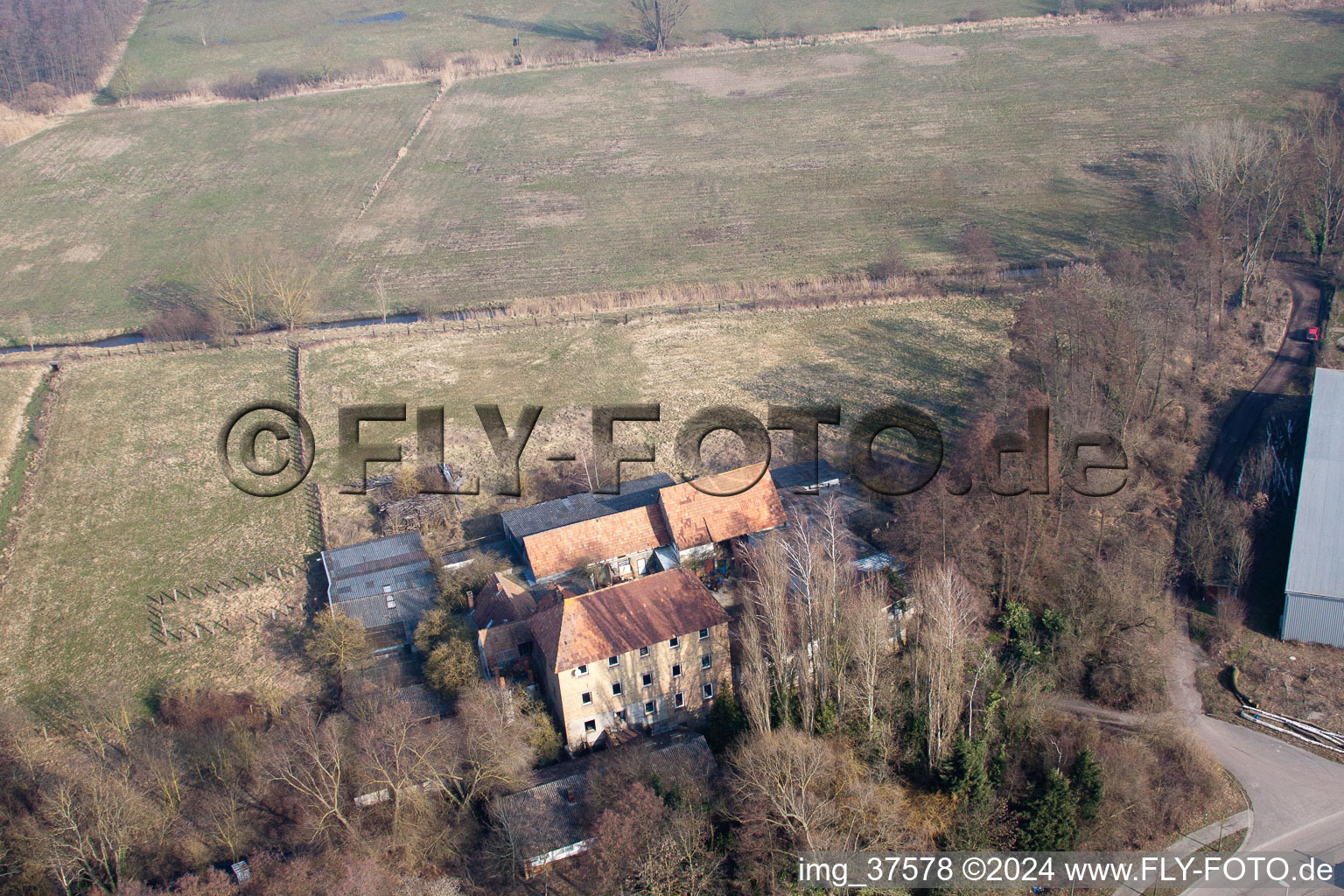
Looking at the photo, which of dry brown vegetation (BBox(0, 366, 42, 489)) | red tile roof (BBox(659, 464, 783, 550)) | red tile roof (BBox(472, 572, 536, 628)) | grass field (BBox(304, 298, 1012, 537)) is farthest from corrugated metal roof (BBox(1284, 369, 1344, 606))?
dry brown vegetation (BBox(0, 366, 42, 489))

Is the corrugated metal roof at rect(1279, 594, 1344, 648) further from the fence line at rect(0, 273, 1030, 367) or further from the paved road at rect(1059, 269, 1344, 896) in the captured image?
the fence line at rect(0, 273, 1030, 367)

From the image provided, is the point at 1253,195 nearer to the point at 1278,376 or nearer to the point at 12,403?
the point at 1278,376

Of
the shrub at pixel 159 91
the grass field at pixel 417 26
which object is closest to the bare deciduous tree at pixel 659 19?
the grass field at pixel 417 26

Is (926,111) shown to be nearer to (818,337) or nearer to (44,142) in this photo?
(818,337)

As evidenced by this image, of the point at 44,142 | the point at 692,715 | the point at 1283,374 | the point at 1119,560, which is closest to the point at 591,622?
the point at 692,715

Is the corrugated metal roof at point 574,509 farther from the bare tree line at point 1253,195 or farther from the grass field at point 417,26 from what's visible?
the grass field at point 417,26

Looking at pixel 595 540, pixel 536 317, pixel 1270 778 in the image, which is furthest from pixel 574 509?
pixel 1270 778

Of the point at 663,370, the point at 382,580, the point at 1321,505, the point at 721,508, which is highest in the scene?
the point at 663,370
